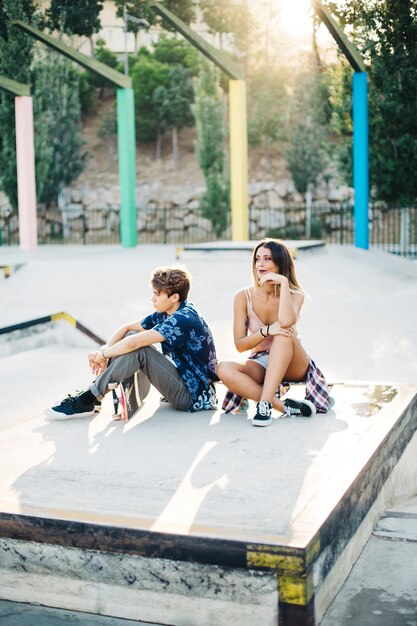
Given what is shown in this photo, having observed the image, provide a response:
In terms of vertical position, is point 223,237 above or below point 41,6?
below

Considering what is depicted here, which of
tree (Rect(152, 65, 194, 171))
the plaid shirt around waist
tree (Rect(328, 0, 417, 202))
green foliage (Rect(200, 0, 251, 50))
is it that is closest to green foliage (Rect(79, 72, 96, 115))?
tree (Rect(152, 65, 194, 171))

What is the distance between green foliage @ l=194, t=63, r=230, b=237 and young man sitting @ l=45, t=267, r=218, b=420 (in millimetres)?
21968

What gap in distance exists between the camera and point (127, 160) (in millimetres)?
18797

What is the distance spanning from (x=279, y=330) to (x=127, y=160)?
14479 mm

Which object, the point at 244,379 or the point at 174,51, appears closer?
the point at 244,379

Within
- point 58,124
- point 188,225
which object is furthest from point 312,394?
point 188,225

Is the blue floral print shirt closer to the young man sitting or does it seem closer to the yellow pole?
the young man sitting

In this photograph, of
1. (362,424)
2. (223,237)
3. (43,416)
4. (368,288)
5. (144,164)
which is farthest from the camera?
(144,164)

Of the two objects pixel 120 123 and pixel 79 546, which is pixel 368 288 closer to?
pixel 120 123

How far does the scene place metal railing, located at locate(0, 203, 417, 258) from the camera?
29172 millimetres

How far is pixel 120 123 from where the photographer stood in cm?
1858

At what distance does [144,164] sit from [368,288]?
2696cm

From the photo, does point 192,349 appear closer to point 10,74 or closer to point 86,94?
point 10,74

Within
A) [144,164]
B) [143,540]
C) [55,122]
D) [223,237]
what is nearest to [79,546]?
[143,540]
